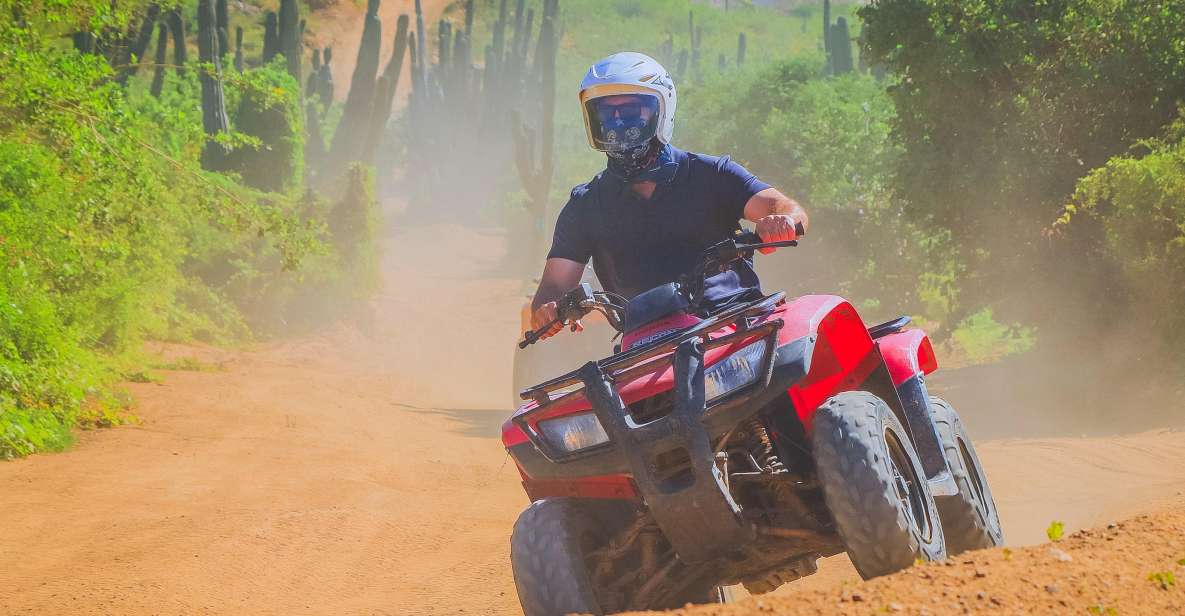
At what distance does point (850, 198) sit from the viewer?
30297mm

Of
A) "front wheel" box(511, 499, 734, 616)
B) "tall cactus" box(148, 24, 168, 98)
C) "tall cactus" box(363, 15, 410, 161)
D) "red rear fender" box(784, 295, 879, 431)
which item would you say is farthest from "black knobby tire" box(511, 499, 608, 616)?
"tall cactus" box(363, 15, 410, 161)

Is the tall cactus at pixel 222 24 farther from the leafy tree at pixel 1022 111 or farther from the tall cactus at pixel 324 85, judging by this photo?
the leafy tree at pixel 1022 111

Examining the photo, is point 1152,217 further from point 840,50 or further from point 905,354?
Result: point 840,50

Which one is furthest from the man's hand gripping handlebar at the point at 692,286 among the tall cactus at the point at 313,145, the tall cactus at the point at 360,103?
the tall cactus at the point at 313,145

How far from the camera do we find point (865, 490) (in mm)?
4266

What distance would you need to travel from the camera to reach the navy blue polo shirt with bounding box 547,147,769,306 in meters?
5.34

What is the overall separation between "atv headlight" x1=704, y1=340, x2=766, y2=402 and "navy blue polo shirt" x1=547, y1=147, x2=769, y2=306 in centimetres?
87

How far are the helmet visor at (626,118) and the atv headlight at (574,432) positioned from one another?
136cm

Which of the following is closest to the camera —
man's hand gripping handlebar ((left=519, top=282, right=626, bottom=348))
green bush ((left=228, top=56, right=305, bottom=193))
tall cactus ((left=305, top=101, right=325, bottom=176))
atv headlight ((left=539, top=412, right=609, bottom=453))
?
atv headlight ((left=539, top=412, right=609, bottom=453))

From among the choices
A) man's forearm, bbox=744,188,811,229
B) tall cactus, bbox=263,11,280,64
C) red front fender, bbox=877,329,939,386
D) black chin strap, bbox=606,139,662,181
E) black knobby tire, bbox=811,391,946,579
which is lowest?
black knobby tire, bbox=811,391,946,579

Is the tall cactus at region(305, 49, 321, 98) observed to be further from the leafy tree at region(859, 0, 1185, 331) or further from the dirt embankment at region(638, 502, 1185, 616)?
the dirt embankment at region(638, 502, 1185, 616)

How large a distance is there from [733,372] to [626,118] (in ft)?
4.84

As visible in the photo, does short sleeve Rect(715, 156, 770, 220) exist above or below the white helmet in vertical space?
below

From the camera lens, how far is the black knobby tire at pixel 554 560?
473 centimetres
